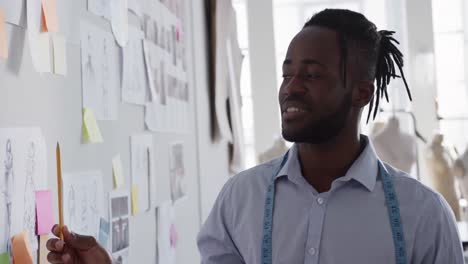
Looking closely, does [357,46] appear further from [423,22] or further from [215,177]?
[423,22]

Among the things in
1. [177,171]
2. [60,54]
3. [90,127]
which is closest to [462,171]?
[177,171]

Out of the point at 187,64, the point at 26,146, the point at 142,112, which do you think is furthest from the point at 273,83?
the point at 26,146

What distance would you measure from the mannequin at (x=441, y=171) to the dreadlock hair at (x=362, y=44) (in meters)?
2.06

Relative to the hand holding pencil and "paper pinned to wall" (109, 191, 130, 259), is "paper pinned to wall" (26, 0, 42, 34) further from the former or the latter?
"paper pinned to wall" (109, 191, 130, 259)

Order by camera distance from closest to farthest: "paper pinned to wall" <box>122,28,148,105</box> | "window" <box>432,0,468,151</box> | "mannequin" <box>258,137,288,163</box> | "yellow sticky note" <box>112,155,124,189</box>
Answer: "yellow sticky note" <box>112,155,124,189</box>
"paper pinned to wall" <box>122,28,148,105</box>
"mannequin" <box>258,137,288,163</box>
"window" <box>432,0,468,151</box>

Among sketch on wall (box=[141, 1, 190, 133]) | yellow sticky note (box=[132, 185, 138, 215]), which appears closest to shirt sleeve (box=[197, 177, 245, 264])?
yellow sticky note (box=[132, 185, 138, 215])

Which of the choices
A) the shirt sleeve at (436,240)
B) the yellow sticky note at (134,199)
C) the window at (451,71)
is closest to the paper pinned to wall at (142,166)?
the yellow sticky note at (134,199)

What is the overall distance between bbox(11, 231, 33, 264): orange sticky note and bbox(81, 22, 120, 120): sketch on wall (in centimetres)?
38

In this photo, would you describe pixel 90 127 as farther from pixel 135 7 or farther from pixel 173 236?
pixel 173 236

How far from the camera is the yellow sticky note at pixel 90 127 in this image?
1.38 m

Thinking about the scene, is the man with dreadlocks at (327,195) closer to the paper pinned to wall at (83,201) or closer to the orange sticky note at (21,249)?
the paper pinned to wall at (83,201)

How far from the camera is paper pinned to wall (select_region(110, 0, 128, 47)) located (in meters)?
1.58

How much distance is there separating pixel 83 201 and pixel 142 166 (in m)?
0.46

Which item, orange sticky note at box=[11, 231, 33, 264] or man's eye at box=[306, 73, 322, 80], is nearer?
orange sticky note at box=[11, 231, 33, 264]
